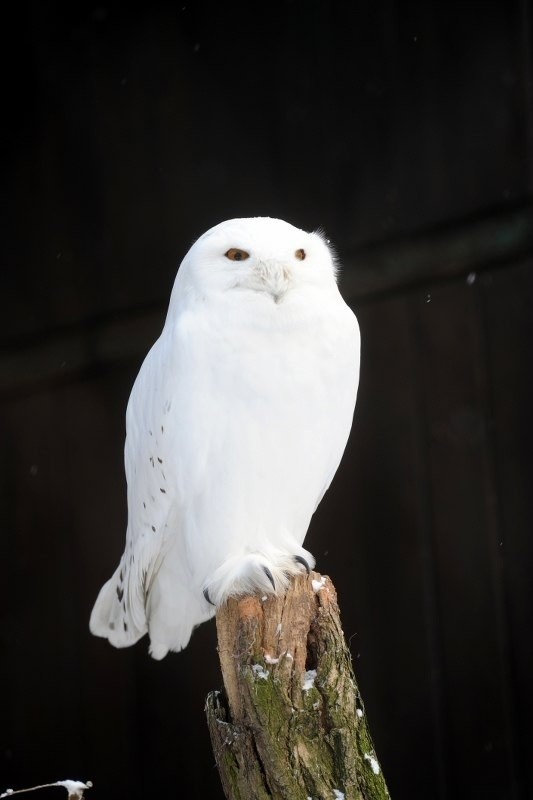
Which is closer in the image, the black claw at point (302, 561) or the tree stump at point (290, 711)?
the tree stump at point (290, 711)

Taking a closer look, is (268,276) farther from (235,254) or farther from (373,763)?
(373,763)

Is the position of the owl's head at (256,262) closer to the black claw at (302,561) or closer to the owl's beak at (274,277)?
the owl's beak at (274,277)

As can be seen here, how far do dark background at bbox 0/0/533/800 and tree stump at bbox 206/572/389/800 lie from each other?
1392mm

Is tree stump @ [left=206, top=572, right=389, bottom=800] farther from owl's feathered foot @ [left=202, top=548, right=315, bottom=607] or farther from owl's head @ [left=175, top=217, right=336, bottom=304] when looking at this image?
owl's head @ [left=175, top=217, right=336, bottom=304]

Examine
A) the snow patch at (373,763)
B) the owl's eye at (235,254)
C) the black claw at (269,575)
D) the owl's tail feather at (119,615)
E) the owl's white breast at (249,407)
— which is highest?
the owl's eye at (235,254)

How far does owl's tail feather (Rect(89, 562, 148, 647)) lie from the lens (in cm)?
257

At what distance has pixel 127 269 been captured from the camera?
4.06m

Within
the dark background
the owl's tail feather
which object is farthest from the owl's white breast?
the dark background

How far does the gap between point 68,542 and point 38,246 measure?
47.0 inches

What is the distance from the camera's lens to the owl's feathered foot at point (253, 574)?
82.8 inches

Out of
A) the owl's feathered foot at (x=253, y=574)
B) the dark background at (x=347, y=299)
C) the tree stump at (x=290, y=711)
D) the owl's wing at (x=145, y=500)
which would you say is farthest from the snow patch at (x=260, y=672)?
the dark background at (x=347, y=299)

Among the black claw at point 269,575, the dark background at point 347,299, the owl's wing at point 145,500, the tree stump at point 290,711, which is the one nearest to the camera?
the tree stump at point 290,711

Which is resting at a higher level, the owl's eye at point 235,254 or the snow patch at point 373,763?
the owl's eye at point 235,254

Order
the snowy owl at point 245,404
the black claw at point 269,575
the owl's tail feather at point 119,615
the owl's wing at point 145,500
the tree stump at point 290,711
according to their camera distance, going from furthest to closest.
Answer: the owl's tail feather at point 119,615
the owl's wing at point 145,500
the snowy owl at point 245,404
the black claw at point 269,575
the tree stump at point 290,711
